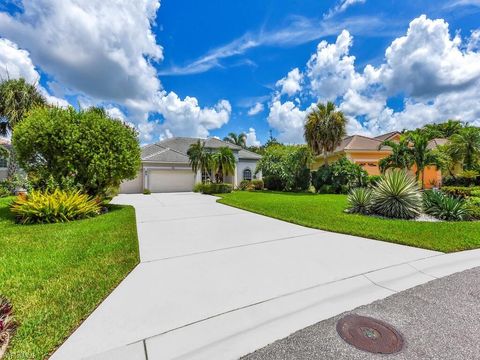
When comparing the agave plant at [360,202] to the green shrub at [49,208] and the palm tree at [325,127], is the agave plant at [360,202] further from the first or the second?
the palm tree at [325,127]

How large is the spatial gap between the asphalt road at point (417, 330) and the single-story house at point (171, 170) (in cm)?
2111

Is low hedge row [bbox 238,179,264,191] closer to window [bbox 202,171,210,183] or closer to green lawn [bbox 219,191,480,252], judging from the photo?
window [bbox 202,171,210,183]

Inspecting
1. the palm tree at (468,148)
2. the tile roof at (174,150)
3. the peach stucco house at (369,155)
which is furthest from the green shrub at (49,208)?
the palm tree at (468,148)

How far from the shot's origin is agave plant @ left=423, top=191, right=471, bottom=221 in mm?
8453

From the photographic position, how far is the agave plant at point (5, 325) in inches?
88.4

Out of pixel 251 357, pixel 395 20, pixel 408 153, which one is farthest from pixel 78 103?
pixel 408 153

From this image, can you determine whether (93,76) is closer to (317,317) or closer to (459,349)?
(317,317)

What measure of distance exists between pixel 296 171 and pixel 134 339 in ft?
69.1

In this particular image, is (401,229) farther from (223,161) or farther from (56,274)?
(223,161)

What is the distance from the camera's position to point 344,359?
214 centimetres

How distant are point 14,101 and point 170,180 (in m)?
13.6

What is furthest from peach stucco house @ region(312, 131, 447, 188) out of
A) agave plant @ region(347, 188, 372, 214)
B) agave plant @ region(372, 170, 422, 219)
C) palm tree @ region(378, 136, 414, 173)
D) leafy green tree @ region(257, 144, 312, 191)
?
agave plant @ region(372, 170, 422, 219)

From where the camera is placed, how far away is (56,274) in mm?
4000

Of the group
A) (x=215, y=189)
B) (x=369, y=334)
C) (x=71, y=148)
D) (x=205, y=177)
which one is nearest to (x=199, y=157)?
(x=215, y=189)
